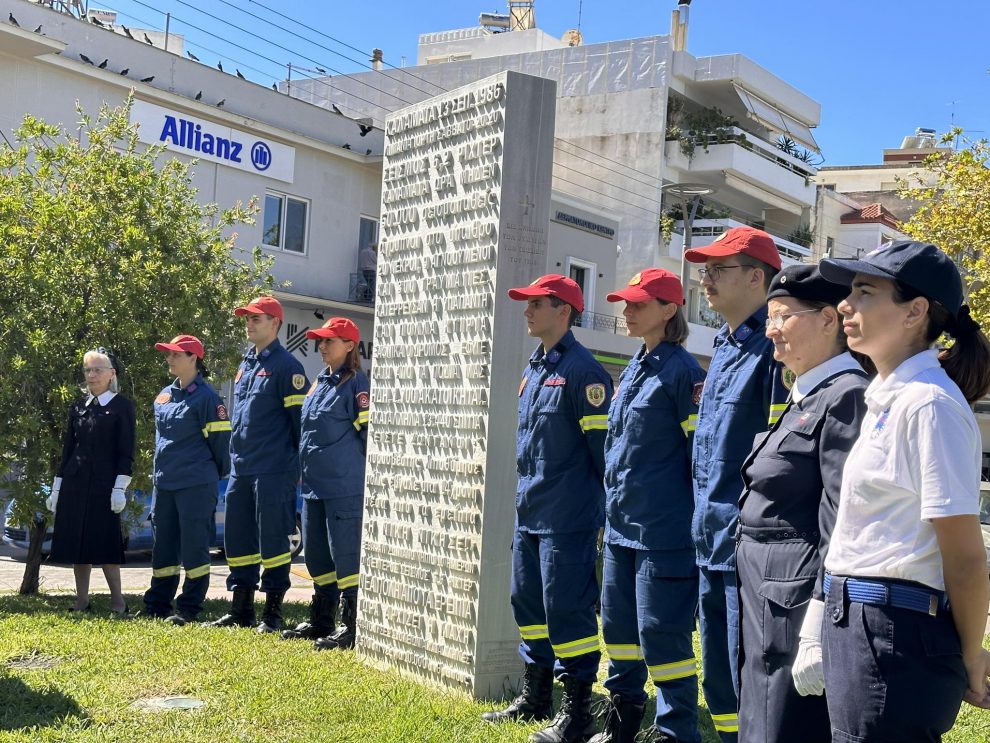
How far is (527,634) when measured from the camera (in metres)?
5.98

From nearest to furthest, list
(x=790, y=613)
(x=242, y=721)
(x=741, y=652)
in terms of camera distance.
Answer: (x=790, y=613) → (x=741, y=652) → (x=242, y=721)

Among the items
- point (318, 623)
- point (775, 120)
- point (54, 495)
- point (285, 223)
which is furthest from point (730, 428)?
point (775, 120)

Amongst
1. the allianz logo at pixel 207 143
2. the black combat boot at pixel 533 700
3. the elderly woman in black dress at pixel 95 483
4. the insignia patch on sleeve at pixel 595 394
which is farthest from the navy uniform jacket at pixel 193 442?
the allianz logo at pixel 207 143

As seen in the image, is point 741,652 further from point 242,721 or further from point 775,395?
point 242,721

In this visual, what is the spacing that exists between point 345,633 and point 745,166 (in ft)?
109

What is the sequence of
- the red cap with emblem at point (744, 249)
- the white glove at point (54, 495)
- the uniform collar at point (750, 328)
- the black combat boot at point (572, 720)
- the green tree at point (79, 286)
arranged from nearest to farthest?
the uniform collar at point (750, 328)
the red cap with emblem at point (744, 249)
the black combat boot at point (572, 720)
the white glove at point (54, 495)
the green tree at point (79, 286)

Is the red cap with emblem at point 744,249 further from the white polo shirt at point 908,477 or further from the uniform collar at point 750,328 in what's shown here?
the white polo shirt at point 908,477

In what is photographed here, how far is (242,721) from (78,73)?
695 inches

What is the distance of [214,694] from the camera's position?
20.4 ft

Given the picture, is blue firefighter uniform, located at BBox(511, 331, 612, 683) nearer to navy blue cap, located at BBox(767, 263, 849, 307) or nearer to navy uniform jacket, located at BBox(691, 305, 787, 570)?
navy uniform jacket, located at BBox(691, 305, 787, 570)

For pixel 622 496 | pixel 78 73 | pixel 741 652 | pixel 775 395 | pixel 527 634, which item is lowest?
pixel 527 634

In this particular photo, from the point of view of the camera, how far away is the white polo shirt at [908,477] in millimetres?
2871

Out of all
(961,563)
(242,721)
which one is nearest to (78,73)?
(242,721)

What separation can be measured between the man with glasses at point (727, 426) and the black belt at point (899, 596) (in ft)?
4.07
